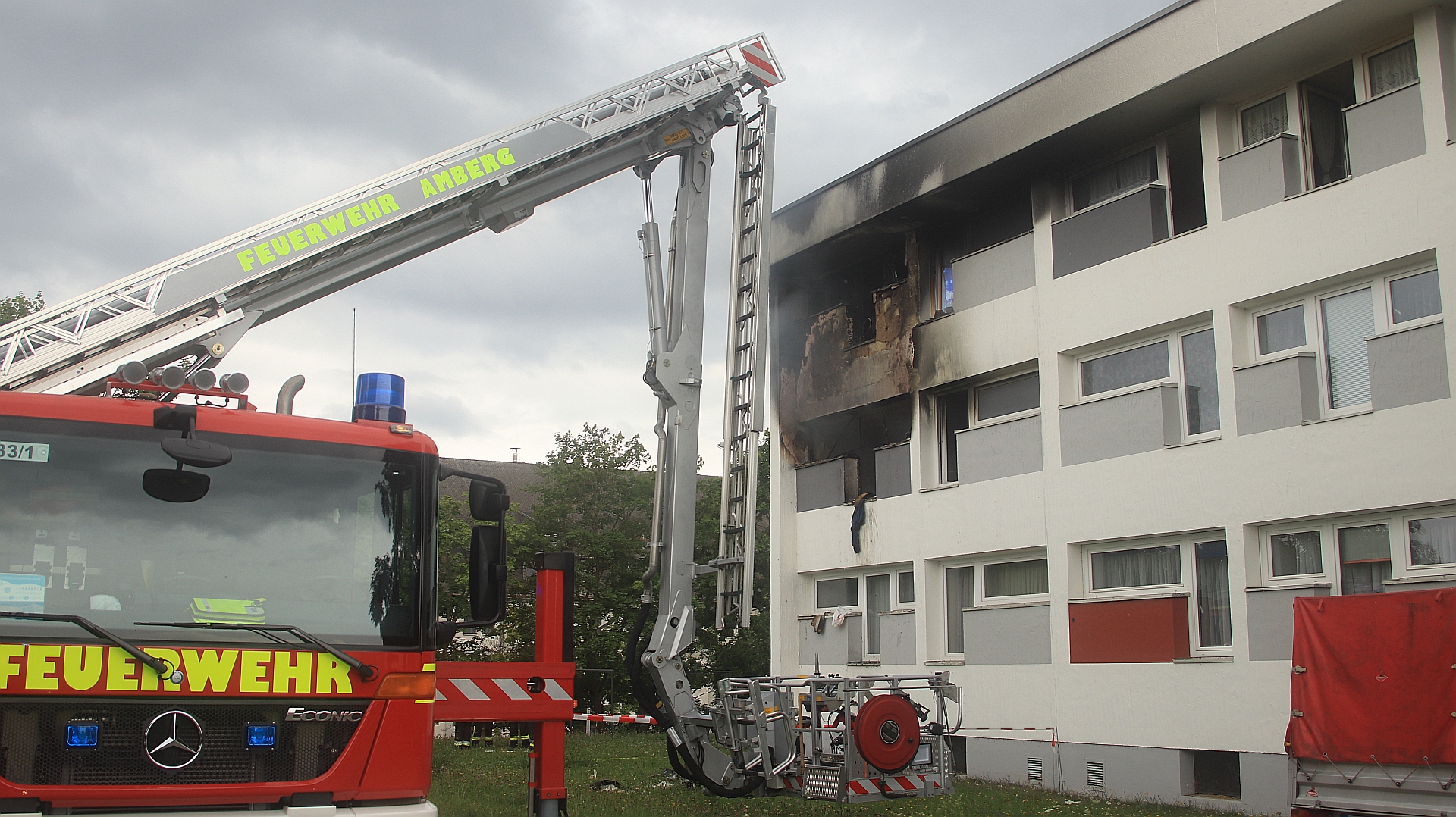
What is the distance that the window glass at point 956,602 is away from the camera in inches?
643

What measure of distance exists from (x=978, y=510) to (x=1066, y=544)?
66.8 inches

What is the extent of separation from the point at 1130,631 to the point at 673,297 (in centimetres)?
652

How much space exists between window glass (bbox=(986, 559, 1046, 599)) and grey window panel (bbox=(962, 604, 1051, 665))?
0.35 metres

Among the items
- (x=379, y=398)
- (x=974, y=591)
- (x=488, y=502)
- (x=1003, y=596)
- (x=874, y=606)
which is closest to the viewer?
(x=488, y=502)

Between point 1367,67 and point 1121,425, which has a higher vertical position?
point 1367,67

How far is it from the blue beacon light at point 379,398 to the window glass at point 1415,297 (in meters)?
9.18

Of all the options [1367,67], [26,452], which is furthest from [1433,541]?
[26,452]

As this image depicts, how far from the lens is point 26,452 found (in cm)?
536

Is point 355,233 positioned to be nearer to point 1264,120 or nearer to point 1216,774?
point 1264,120

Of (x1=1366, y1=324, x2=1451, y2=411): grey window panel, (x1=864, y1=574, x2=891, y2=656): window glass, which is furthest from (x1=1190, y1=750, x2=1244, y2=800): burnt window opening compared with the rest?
(x1=864, y1=574, x2=891, y2=656): window glass

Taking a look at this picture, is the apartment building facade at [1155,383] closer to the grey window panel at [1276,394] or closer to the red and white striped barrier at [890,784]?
the grey window panel at [1276,394]

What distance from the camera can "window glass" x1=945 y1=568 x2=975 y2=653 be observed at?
53.6 ft

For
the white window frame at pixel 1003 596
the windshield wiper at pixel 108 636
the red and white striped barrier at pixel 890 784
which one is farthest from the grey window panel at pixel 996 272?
the windshield wiper at pixel 108 636

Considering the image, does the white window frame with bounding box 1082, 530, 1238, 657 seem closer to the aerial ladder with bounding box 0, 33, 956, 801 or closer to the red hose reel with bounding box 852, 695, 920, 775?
the aerial ladder with bounding box 0, 33, 956, 801
